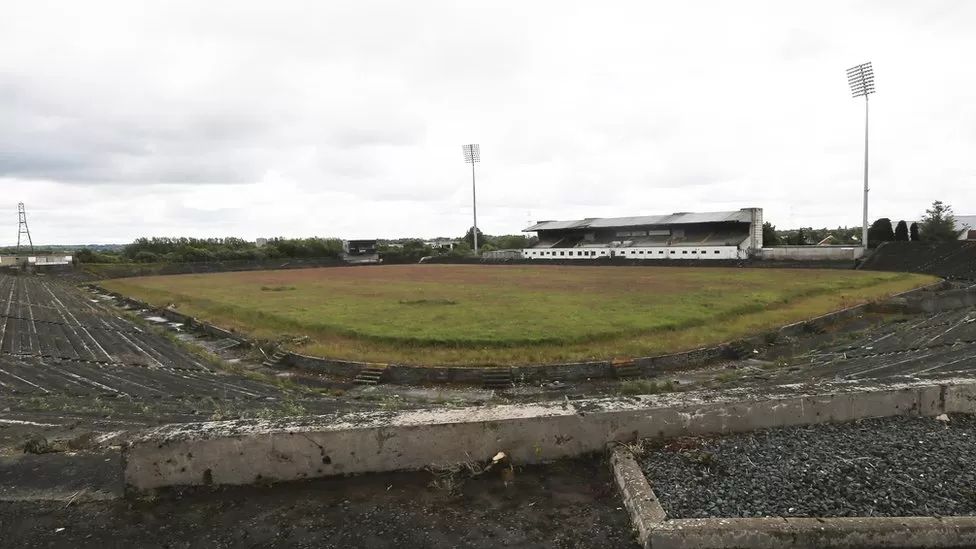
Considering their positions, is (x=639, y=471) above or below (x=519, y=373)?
above

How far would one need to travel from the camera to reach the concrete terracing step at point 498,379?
15703 mm

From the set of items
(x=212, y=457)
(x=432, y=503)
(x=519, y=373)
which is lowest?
(x=519, y=373)

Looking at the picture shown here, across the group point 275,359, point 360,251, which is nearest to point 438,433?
point 275,359

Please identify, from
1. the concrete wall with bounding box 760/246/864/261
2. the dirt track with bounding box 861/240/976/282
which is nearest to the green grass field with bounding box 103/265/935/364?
the dirt track with bounding box 861/240/976/282

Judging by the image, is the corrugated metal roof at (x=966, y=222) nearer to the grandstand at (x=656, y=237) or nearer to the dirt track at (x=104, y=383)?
the grandstand at (x=656, y=237)

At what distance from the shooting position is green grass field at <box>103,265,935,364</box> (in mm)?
18625

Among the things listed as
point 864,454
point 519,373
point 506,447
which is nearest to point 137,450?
point 506,447

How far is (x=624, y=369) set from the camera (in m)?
16.3

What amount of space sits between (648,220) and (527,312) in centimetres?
5412

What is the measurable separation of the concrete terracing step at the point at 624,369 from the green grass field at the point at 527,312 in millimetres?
683

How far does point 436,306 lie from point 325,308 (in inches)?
240

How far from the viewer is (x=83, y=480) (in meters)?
4.20

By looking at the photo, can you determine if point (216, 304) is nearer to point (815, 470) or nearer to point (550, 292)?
point (550, 292)

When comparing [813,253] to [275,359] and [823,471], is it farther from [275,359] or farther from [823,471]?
[823,471]
